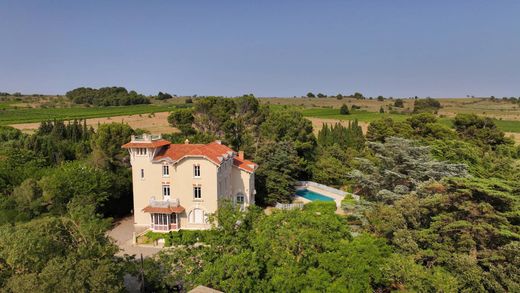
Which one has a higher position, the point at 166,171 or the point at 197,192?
the point at 166,171

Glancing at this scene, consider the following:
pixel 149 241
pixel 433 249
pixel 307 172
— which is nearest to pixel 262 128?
pixel 307 172

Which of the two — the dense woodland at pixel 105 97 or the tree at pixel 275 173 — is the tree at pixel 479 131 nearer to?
the tree at pixel 275 173

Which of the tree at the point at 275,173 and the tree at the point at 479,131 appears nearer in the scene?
the tree at the point at 275,173

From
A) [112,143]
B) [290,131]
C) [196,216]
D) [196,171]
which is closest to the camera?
[196,171]

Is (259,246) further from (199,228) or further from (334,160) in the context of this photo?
(334,160)

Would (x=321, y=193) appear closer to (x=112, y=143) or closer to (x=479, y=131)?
(x=479, y=131)

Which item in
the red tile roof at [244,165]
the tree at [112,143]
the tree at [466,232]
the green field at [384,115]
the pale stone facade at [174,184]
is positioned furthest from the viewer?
the green field at [384,115]

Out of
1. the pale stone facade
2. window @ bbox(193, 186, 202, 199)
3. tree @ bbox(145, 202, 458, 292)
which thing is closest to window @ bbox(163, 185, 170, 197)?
the pale stone facade

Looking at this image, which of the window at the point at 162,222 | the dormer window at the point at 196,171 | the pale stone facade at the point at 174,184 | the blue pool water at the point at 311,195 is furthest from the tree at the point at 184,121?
the window at the point at 162,222

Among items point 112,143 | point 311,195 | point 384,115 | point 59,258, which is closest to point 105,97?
point 384,115
